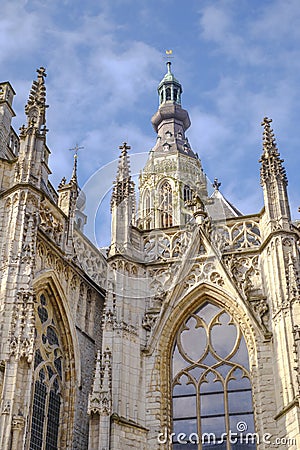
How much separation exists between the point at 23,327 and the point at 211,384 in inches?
201

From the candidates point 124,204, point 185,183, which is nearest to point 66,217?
point 124,204

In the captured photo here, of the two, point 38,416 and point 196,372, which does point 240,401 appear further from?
point 38,416

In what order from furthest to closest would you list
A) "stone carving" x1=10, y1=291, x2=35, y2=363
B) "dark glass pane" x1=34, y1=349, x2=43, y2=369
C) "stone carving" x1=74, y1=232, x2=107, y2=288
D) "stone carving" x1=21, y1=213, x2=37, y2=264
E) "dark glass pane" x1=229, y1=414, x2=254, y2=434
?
1. "stone carving" x1=74, y1=232, x2=107, y2=288
2. "dark glass pane" x1=229, y1=414, x2=254, y2=434
3. "dark glass pane" x1=34, y1=349, x2=43, y2=369
4. "stone carving" x1=21, y1=213, x2=37, y2=264
5. "stone carving" x1=10, y1=291, x2=35, y2=363

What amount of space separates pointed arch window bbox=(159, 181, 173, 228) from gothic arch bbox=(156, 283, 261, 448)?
18584 mm

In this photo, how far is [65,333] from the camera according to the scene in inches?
631

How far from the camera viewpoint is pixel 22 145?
15.7 metres

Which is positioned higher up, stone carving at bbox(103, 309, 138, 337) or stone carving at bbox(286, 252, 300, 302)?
stone carving at bbox(286, 252, 300, 302)

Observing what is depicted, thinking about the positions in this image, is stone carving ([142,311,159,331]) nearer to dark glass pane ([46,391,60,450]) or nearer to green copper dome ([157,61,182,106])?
dark glass pane ([46,391,60,450])

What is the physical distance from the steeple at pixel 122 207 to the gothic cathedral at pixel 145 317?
0.03 meters

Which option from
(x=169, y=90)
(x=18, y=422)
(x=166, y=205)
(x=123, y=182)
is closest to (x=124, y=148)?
(x=123, y=182)

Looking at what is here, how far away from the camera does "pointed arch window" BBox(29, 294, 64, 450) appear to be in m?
14.3

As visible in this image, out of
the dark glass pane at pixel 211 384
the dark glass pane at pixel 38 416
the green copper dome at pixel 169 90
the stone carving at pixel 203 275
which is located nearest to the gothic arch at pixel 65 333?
the dark glass pane at pixel 38 416

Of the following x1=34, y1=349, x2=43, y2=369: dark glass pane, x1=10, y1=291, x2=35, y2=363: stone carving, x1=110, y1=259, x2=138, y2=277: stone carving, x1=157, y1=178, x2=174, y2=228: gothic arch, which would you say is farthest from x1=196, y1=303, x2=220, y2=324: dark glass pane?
x1=157, y1=178, x2=174, y2=228: gothic arch

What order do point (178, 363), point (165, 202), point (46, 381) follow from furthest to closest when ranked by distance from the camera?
point (165, 202) < point (178, 363) < point (46, 381)
